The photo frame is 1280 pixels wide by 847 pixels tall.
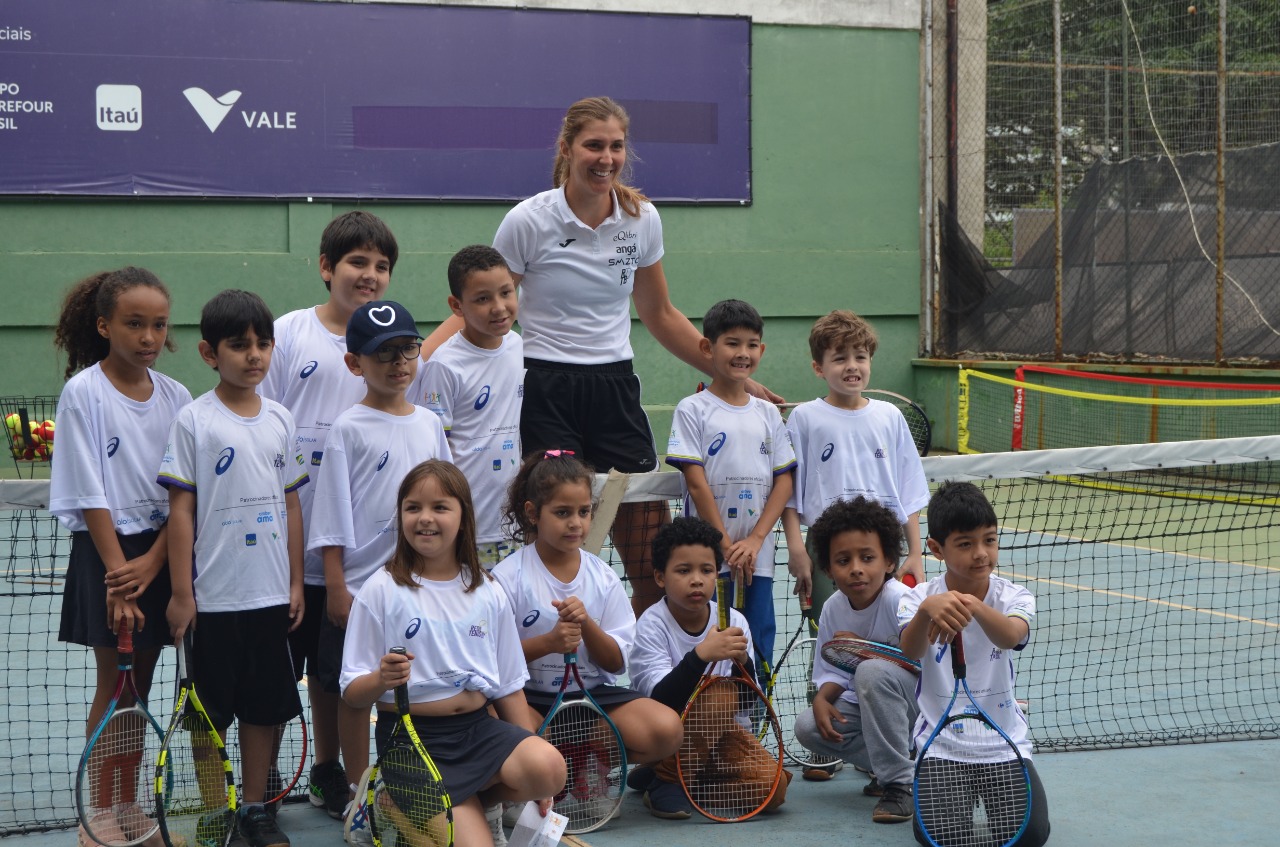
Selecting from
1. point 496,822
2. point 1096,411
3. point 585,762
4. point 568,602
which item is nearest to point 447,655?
point 568,602

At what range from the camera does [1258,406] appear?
11211 millimetres

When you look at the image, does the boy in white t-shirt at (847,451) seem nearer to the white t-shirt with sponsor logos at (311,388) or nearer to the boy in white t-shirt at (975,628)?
the boy in white t-shirt at (975,628)

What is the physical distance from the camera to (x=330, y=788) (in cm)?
394

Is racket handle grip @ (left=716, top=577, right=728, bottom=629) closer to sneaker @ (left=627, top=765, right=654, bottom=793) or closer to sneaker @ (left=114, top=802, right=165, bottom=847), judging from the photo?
sneaker @ (left=627, top=765, right=654, bottom=793)

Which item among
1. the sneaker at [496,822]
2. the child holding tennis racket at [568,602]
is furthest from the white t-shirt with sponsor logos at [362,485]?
the sneaker at [496,822]

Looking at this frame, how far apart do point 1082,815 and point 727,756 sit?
1.02 m

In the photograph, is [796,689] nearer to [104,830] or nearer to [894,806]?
[894,806]

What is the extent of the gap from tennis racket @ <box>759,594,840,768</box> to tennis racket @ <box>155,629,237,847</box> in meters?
1.48

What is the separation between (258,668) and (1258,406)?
9798 millimetres

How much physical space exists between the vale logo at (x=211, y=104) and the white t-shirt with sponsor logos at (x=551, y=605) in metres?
11.2

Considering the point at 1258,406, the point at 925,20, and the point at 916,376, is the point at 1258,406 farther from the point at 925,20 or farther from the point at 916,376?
the point at 925,20

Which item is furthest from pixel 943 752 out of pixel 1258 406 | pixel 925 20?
pixel 925 20

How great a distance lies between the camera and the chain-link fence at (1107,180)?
469 inches

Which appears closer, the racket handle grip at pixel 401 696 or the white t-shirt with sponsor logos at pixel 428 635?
the racket handle grip at pixel 401 696
